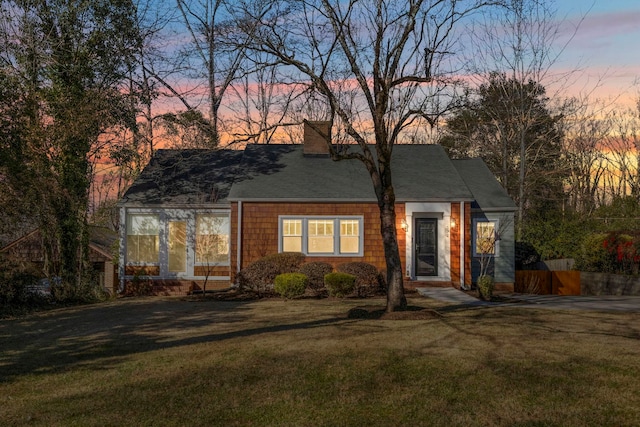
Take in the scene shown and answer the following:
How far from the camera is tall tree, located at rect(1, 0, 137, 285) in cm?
1903

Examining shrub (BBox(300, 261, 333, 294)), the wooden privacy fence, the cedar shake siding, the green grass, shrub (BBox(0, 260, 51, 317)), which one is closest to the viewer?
the green grass

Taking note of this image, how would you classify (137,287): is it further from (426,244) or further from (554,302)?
(554,302)

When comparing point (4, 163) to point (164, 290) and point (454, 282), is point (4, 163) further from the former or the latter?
point (454, 282)

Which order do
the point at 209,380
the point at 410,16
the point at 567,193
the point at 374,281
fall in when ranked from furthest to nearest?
1. the point at 567,193
2. the point at 374,281
3. the point at 410,16
4. the point at 209,380

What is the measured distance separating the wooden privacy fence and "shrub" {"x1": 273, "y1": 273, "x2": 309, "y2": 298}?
9310 millimetres

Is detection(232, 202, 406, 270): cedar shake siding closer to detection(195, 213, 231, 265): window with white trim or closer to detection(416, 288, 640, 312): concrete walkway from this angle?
detection(195, 213, 231, 265): window with white trim

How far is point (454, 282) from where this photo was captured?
71.6ft

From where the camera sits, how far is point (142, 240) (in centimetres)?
2216

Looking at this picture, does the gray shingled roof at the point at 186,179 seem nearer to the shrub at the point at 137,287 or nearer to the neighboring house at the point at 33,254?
the neighboring house at the point at 33,254

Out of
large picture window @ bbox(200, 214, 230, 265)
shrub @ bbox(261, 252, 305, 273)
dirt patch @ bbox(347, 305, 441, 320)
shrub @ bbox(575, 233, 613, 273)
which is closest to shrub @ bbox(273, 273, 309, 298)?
shrub @ bbox(261, 252, 305, 273)

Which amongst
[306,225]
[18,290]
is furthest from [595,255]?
[18,290]

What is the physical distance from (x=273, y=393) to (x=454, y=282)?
48.1 ft

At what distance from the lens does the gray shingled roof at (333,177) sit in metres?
21.7

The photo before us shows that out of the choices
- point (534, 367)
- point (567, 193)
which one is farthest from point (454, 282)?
point (567, 193)
